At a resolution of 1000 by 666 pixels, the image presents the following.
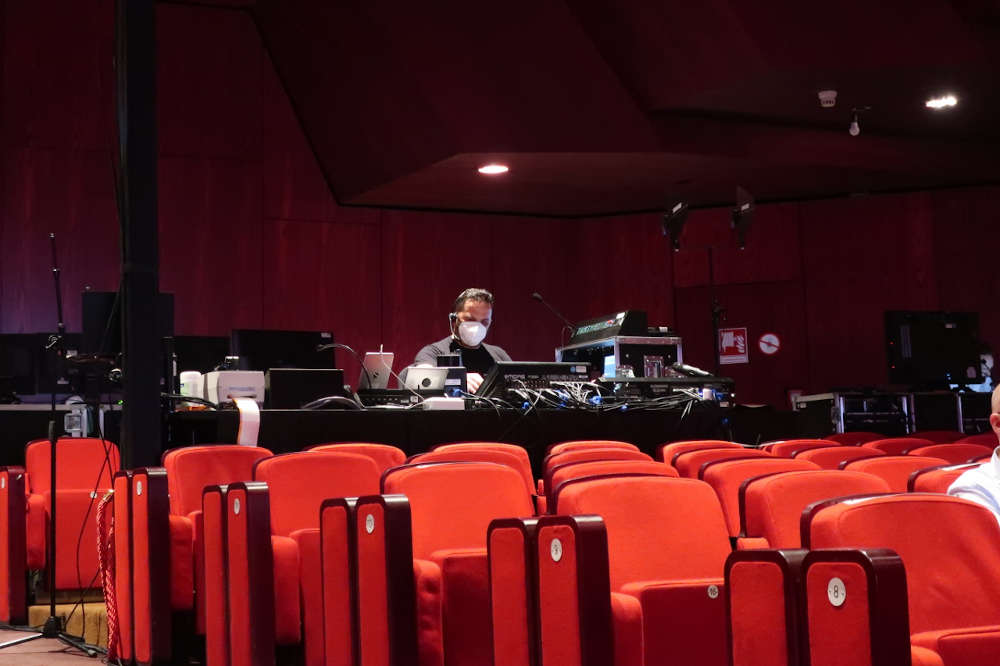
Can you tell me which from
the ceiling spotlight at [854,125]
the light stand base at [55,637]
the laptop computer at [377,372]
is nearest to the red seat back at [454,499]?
the light stand base at [55,637]

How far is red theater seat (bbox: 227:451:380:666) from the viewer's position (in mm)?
3014

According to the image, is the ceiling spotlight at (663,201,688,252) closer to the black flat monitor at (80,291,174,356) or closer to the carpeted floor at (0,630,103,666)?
the black flat monitor at (80,291,174,356)

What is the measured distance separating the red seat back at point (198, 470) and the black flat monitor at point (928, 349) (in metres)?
6.18

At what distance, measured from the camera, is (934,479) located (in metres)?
2.88

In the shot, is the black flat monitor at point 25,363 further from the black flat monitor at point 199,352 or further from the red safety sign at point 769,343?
the red safety sign at point 769,343

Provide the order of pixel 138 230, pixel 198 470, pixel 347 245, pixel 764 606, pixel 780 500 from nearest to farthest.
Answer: pixel 764 606 < pixel 780 500 < pixel 198 470 < pixel 138 230 < pixel 347 245

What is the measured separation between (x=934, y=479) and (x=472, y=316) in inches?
161

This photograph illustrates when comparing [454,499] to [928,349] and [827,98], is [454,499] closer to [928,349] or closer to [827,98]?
[827,98]

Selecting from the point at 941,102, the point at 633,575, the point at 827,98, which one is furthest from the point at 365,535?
the point at 941,102

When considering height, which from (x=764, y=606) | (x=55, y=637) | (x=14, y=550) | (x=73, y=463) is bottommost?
(x=55, y=637)

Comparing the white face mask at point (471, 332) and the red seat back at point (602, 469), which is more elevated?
the white face mask at point (471, 332)

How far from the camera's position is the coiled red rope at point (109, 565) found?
3.69 m

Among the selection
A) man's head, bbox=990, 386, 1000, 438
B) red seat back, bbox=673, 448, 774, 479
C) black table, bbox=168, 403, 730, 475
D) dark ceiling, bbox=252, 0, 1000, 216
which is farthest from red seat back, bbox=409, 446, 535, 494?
dark ceiling, bbox=252, 0, 1000, 216

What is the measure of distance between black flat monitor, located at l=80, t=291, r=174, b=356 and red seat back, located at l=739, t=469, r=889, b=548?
2.56 meters
